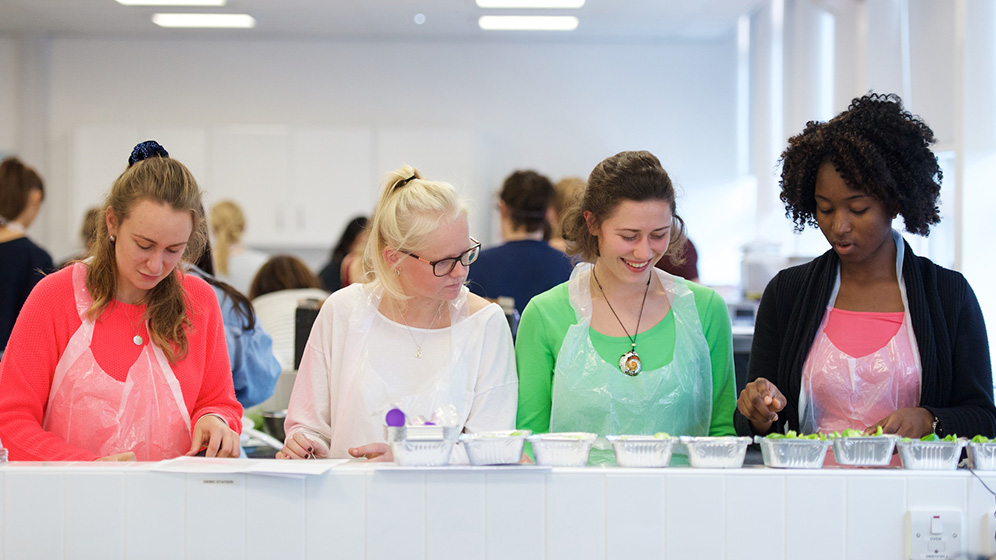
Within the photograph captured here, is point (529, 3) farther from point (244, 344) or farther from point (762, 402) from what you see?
point (762, 402)

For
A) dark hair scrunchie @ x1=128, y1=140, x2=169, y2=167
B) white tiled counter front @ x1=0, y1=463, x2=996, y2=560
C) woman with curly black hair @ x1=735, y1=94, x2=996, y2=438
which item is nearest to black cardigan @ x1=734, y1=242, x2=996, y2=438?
woman with curly black hair @ x1=735, y1=94, x2=996, y2=438

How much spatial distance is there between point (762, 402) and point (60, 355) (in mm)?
1291

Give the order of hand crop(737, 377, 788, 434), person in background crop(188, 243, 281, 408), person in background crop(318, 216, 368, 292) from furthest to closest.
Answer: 1. person in background crop(318, 216, 368, 292)
2. person in background crop(188, 243, 281, 408)
3. hand crop(737, 377, 788, 434)

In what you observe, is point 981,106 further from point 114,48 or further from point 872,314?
point 114,48

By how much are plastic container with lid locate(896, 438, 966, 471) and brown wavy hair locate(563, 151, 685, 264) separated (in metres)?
0.67

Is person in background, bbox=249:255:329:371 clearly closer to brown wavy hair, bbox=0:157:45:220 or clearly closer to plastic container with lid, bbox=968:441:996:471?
brown wavy hair, bbox=0:157:45:220

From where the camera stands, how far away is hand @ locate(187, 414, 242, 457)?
1819mm

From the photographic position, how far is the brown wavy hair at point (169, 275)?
1.85 meters

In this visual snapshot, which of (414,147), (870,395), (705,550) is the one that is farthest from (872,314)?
(414,147)

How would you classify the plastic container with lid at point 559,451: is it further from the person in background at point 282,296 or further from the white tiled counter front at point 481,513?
the person in background at point 282,296

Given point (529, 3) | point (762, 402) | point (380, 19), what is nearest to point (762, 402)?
point (762, 402)

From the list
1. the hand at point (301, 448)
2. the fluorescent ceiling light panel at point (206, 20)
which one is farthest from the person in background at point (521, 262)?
the fluorescent ceiling light panel at point (206, 20)

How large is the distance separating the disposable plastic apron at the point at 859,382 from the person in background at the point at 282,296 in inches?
81.8

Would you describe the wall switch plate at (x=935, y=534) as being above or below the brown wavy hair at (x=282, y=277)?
below
